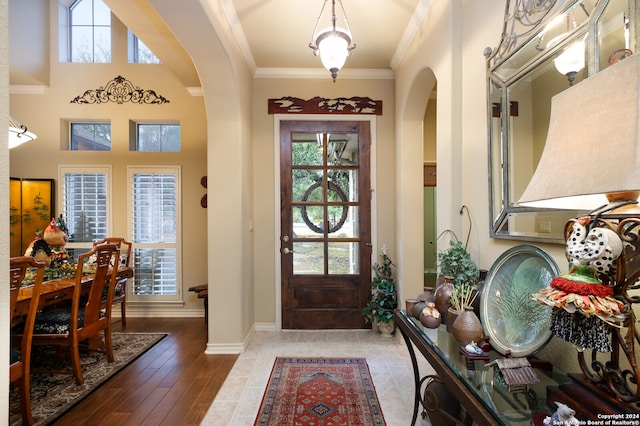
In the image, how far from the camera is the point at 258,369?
8.64 ft

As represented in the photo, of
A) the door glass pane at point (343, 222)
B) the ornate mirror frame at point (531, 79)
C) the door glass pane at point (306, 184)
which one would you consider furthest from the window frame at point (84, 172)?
the ornate mirror frame at point (531, 79)

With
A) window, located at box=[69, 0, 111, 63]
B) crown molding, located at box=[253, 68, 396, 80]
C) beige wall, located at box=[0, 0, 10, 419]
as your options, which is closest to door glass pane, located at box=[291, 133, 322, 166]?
crown molding, located at box=[253, 68, 396, 80]

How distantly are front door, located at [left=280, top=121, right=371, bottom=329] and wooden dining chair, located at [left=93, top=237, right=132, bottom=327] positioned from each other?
1.87m

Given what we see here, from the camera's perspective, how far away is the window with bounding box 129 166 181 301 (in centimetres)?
404

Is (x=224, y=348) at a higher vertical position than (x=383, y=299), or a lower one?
lower

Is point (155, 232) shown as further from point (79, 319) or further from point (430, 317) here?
point (430, 317)

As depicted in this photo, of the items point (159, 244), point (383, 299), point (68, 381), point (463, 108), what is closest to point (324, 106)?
point (463, 108)

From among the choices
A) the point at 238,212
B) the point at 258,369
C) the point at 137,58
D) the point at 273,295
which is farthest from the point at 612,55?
the point at 137,58

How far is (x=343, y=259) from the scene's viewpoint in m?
3.60

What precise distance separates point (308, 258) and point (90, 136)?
351cm

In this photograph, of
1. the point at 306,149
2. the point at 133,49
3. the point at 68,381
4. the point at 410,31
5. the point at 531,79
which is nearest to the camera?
the point at 531,79

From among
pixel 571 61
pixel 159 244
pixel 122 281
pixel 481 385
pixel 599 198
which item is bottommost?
pixel 122 281

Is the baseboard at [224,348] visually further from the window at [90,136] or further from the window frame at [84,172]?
the window at [90,136]

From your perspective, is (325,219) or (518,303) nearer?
(518,303)
